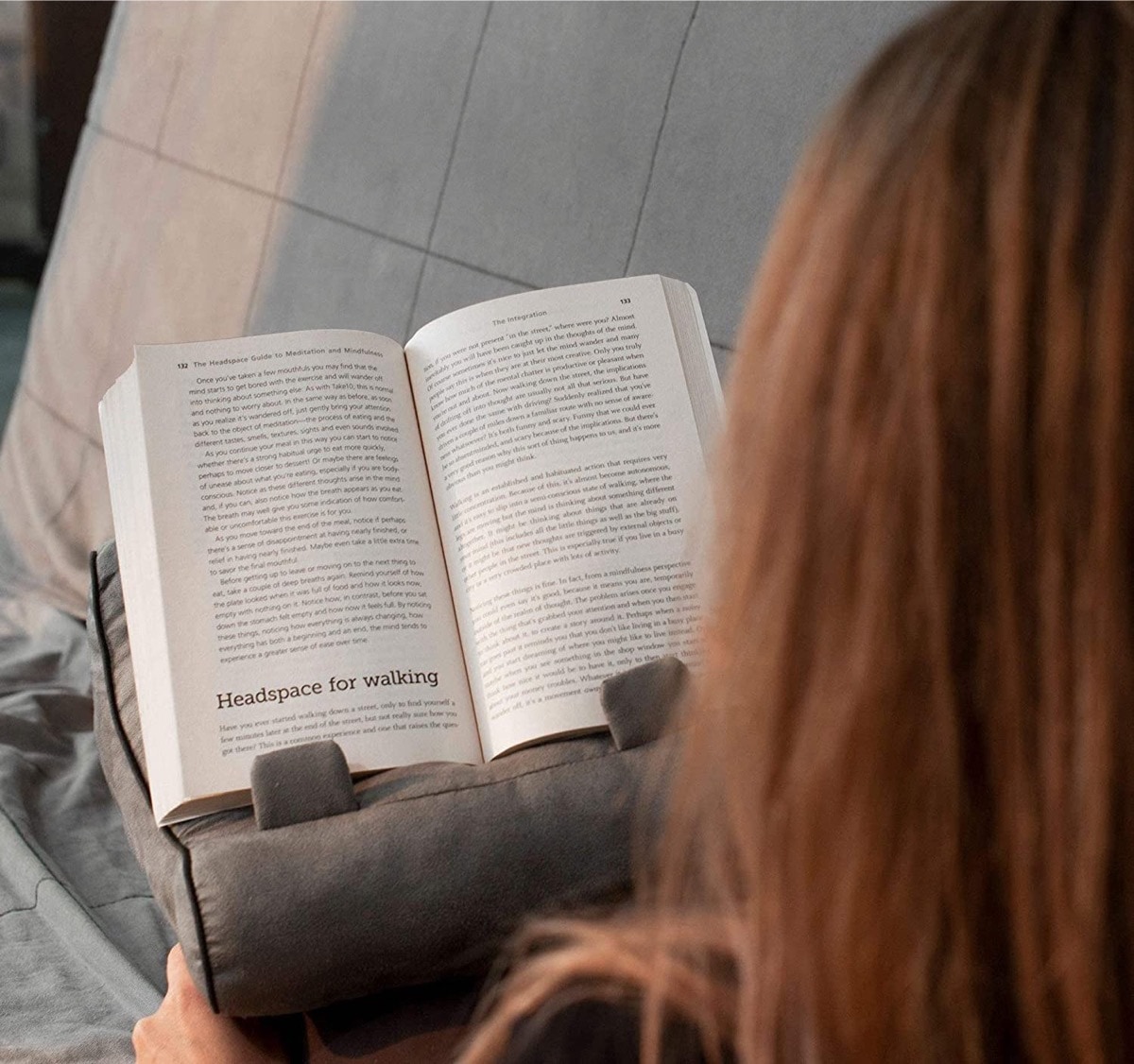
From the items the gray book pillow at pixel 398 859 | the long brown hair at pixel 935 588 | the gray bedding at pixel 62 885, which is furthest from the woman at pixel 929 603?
the gray bedding at pixel 62 885

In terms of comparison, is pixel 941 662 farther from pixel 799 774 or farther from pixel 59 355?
pixel 59 355

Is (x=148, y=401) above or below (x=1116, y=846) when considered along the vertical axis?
above

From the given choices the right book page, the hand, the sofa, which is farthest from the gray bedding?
the right book page

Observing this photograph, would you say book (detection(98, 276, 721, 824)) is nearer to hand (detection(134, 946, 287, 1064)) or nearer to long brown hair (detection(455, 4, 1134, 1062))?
hand (detection(134, 946, 287, 1064))

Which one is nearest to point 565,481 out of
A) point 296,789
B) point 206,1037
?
point 296,789

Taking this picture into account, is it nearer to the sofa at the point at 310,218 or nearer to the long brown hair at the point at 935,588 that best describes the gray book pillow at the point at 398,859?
the sofa at the point at 310,218

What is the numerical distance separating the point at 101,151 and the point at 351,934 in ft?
5.39

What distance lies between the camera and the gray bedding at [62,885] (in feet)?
3.39

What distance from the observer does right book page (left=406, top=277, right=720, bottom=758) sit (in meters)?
0.80

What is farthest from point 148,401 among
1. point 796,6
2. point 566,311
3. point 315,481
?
point 796,6

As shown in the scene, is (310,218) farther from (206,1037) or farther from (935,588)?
(935,588)

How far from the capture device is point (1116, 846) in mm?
421

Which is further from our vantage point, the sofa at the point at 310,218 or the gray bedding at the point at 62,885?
the sofa at the point at 310,218

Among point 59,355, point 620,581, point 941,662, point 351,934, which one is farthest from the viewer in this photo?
point 59,355
